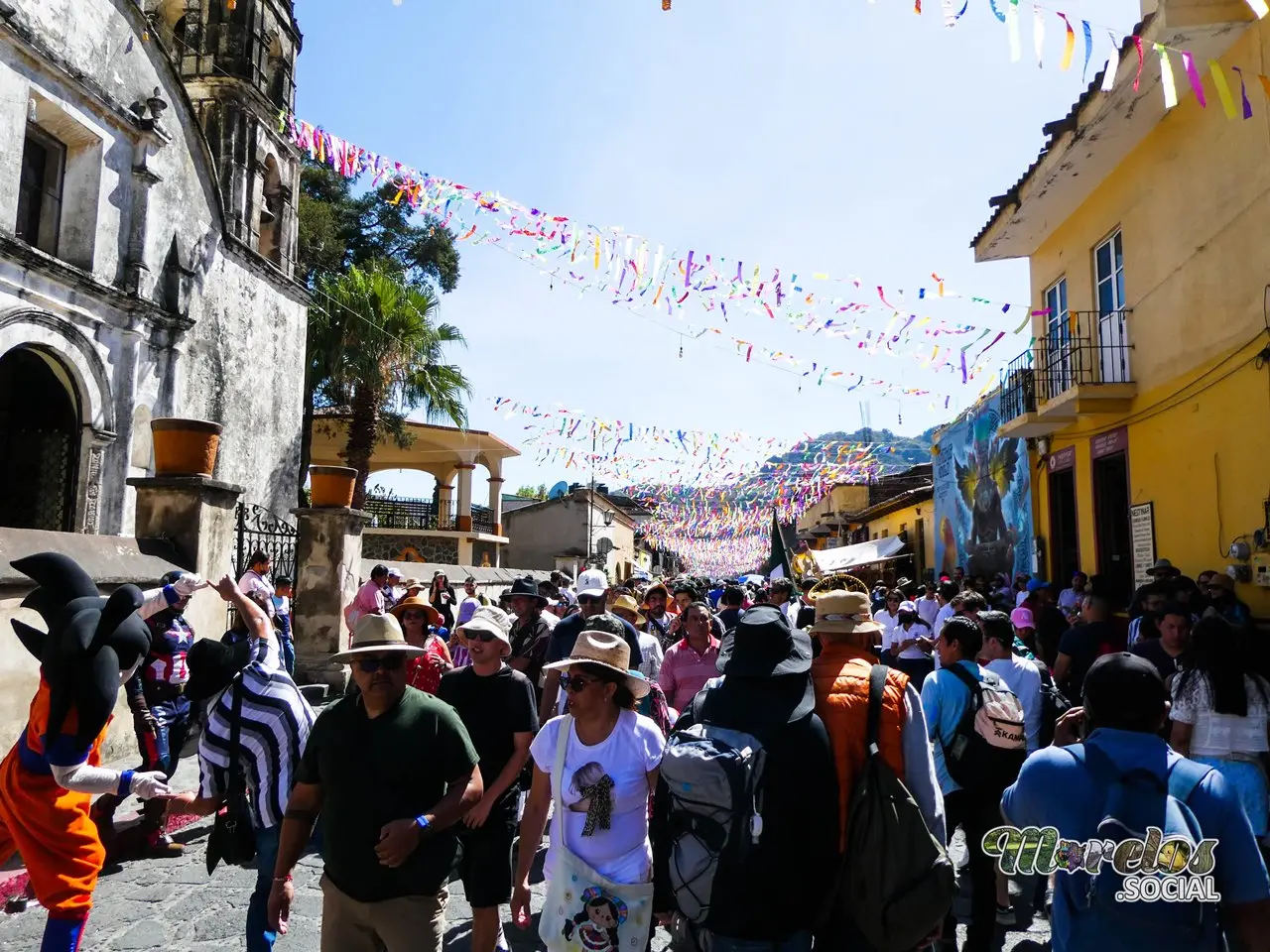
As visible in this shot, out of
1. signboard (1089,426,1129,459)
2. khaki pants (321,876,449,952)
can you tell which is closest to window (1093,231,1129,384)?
signboard (1089,426,1129,459)

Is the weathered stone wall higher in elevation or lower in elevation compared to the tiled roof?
lower

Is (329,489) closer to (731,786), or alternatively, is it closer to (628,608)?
(628,608)

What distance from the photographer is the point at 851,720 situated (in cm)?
277

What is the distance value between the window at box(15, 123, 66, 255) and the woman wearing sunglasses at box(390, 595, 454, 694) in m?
10.9

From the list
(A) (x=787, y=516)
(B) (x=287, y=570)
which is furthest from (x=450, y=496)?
(B) (x=287, y=570)

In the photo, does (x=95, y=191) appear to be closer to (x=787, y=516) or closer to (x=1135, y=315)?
(x=1135, y=315)

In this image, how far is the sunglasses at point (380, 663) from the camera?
3098 millimetres

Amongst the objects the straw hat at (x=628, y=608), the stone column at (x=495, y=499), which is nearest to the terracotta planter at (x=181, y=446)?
the straw hat at (x=628, y=608)

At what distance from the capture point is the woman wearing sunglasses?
5133 millimetres

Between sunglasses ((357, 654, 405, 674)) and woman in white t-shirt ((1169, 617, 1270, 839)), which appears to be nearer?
sunglasses ((357, 654, 405, 674))

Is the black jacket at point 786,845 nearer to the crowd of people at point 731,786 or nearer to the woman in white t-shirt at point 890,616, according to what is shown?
the crowd of people at point 731,786

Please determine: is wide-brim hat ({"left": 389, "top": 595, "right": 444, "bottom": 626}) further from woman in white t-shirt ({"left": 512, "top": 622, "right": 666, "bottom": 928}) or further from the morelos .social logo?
the morelos .social logo

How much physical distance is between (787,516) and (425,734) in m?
33.3

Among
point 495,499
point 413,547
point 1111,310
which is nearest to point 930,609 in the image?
point 1111,310
